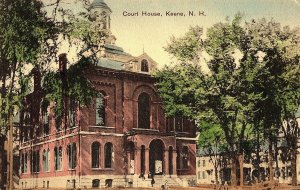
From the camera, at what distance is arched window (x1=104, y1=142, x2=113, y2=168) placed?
24809mm

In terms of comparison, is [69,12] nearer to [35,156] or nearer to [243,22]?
[243,22]

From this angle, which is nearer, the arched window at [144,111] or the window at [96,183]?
the window at [96,183]

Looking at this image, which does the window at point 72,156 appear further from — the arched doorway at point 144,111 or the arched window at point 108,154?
the arched doorway at point 144,111

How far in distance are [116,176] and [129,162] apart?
1130mm

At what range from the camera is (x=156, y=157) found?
26.9 meters

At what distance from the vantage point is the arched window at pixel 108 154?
81.4 feet

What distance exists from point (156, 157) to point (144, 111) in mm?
2627

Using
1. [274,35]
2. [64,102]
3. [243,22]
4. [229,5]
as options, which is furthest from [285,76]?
[64,102]

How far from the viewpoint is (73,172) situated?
23625mm

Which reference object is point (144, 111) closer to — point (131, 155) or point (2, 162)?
point (131, 155)

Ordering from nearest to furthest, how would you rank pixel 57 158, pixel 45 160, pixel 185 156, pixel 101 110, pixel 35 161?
pixel 101 110 < pixel 57 158 < pixel 45 160 < pixel 35 161 < pixel 185 156

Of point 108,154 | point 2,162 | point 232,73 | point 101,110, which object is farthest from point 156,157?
point 2,162

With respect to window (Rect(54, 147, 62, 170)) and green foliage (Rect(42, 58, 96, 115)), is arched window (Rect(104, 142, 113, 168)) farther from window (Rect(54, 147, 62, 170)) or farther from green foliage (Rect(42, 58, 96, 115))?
green foliage (Rect(42, 58, 96, 115))

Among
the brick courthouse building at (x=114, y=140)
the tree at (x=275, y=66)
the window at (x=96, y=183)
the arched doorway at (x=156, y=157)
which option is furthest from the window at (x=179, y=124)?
the tree at (x=275, y=66)
